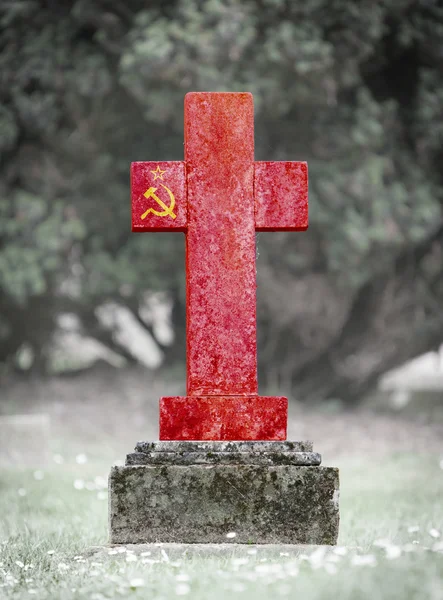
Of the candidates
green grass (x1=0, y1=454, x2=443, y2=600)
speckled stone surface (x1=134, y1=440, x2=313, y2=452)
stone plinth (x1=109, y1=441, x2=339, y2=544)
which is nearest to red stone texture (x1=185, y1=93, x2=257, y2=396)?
speckled stone surface (x1=134, y1=440, x2=313, y2=452)

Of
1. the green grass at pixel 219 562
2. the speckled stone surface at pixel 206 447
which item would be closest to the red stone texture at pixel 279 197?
the speckled stone surface at pixel 206 447

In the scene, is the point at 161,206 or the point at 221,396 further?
the point at 161,206

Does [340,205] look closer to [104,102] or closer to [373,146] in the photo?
[373,146]

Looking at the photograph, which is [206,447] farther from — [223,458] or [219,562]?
[219,562]

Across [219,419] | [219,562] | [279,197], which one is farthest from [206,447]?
[279,197]

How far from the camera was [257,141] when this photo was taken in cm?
1032

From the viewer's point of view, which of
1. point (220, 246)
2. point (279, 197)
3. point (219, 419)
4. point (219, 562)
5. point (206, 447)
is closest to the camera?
point (219, 562)

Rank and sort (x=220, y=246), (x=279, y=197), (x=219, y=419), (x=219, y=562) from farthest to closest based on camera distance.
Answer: (x=279, y=197), (x=220, y=246), (x=219, y=419), (x=219, y=562)

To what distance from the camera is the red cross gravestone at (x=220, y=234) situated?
4.20 metres

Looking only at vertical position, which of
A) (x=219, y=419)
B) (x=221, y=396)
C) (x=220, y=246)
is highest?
(x=220, y=246)

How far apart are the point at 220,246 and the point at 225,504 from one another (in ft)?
4.38

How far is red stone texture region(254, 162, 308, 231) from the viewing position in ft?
14.6

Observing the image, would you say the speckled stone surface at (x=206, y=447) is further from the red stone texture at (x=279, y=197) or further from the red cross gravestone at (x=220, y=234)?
the red stone texture at (x=279, y=197)

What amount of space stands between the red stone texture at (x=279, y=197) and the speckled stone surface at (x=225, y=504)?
133 centimetres
